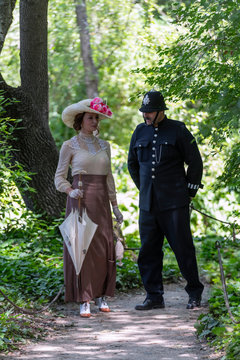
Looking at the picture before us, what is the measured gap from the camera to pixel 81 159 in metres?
6.55

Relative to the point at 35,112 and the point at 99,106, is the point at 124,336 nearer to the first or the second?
the point at 99,106

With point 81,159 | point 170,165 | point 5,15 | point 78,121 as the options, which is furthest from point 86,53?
point 170,165

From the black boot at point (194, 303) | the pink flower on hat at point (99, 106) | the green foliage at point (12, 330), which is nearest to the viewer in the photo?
the green foliage at point (12, 330)

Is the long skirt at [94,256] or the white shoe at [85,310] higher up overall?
the long skirt at [94,256]

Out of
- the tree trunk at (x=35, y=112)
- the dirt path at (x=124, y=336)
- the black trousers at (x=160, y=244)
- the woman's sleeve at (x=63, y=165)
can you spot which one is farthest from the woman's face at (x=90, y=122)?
the tree trunk at (x=35, y=112)

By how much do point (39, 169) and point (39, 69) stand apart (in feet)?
4.50

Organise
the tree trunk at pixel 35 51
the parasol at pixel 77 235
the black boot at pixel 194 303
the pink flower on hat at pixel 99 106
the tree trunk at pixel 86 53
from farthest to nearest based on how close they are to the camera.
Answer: the tree trunk at pixel 86 53 → the tree trunk at pixel 35 51 → the black boot at pixel 194 303 → the pink flower on hat at pixel 99 106 → the parasol at pixel 77 235

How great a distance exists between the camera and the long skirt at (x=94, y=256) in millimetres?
6504

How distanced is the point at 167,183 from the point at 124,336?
160 cm

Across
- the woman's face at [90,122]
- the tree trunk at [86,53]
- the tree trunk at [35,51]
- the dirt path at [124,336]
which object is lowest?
the dirt path at [124,336]

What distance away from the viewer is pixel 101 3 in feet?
54.6

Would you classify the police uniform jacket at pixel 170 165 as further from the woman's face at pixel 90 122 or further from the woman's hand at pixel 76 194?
the woman's hand at pixel 76 194

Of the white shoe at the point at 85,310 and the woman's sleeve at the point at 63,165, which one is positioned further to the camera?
the woman's sleeve at the point at 63,165

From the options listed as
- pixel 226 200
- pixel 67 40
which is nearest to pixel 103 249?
pixel 226 200
